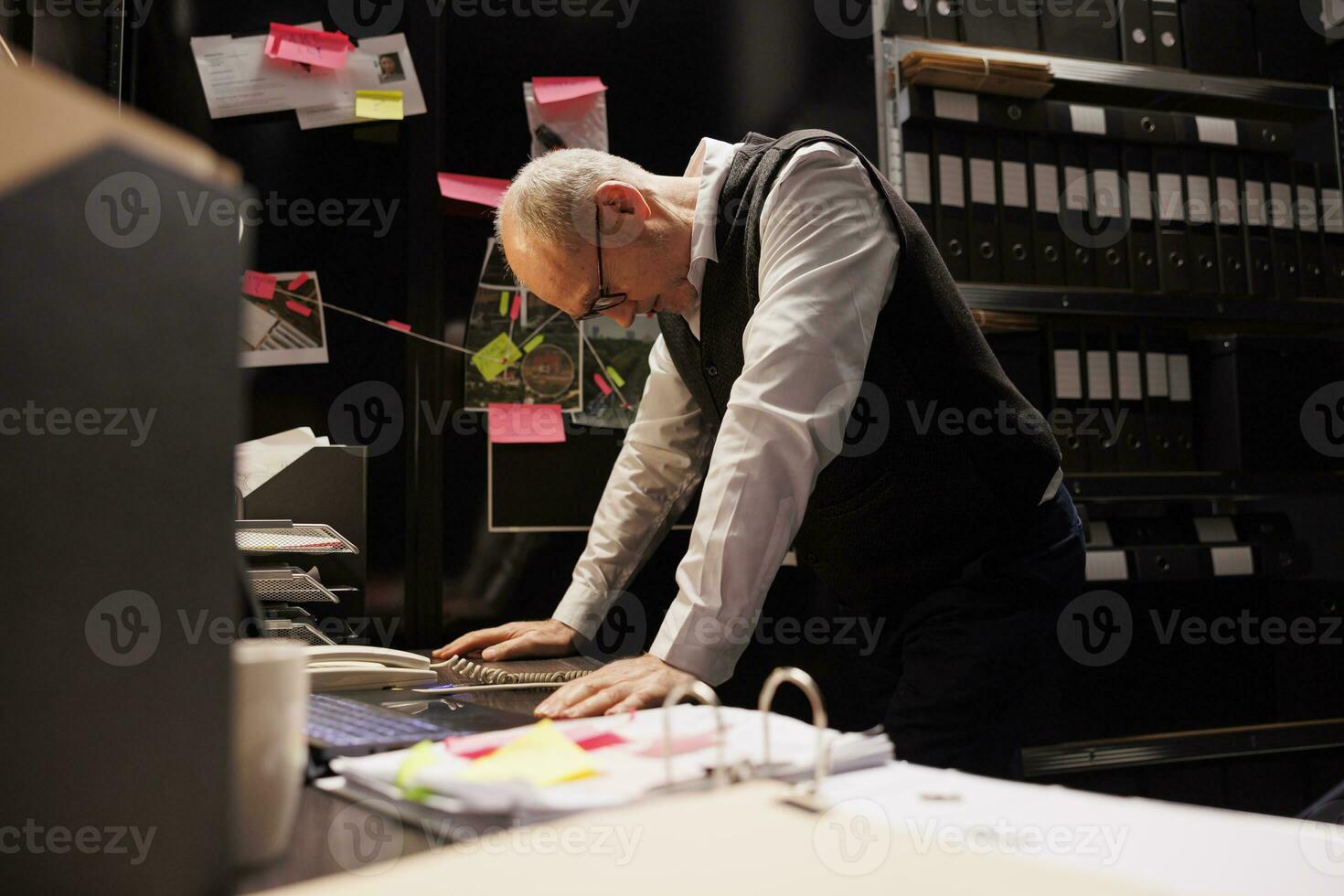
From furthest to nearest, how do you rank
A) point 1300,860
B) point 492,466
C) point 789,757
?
point 492,466, point 789,757, point 1300,860

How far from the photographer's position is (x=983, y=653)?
1.21 m

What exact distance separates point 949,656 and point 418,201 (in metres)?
1.33

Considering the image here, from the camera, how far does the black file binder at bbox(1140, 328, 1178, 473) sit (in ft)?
6.80

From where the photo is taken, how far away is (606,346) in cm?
198

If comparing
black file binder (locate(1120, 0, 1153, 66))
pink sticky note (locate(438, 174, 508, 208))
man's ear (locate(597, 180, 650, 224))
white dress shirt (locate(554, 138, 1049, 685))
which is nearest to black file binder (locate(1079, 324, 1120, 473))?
black file binder (locate(1120, 0, 1153, 66))

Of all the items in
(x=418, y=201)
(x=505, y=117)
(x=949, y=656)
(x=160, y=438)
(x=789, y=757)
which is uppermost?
(x=505, y=117)

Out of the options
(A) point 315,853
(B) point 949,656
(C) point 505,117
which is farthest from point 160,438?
(C) point 505,117

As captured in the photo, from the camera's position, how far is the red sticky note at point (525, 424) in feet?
6.22

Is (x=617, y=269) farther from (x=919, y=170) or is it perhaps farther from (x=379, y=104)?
(x=919, y=170)

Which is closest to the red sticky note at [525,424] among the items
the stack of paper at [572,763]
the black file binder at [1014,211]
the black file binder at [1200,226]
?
the black file binder at [1014,211]

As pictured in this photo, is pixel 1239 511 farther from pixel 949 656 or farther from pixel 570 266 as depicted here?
pixel 570 266

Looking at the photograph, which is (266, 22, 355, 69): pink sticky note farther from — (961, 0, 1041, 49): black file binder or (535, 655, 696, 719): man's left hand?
(535, 655, 696, 719): man's left hand

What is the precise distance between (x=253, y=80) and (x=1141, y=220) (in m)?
1.88

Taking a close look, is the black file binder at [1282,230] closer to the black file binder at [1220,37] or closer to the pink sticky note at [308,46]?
the black file binder at [1220,37]
